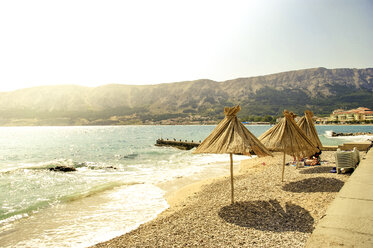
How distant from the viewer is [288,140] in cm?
973

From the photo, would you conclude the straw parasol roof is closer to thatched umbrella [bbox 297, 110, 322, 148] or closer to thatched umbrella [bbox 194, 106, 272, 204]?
thatched umbrella [bbox 194, 106, 272, 204]

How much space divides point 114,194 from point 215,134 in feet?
26.8

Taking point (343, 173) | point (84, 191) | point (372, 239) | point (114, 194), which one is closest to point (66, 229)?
point (114, 194)

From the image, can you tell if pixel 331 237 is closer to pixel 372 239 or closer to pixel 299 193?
pixel 372 239

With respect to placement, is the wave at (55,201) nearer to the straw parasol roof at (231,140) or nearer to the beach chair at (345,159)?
the straw parasol roof at (231,140)

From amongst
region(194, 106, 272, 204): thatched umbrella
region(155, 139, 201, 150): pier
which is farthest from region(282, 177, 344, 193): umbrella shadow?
region(155, 139, 201, 150): pier

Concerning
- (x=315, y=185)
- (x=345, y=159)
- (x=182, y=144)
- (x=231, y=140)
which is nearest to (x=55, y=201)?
(x=231, y=140)

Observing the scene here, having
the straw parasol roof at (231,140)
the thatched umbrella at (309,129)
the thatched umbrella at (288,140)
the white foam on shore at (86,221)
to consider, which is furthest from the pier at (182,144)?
the straw parasol roof at (231,140)

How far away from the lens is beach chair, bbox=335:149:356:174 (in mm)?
9750

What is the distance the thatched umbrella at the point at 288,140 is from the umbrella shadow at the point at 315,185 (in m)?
1.14

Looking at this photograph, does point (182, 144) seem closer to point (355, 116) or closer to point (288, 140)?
point (288, 140)

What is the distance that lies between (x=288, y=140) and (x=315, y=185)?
198cm

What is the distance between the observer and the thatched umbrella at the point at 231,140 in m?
7.54

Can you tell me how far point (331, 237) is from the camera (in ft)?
8.84
